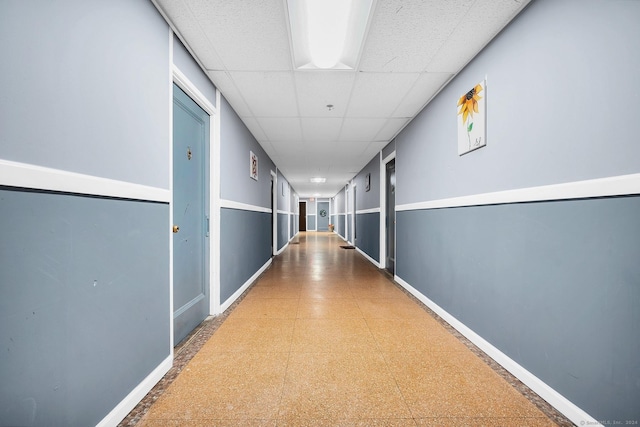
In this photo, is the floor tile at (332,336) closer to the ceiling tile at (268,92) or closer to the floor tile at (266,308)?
the floor tile at (266,308)

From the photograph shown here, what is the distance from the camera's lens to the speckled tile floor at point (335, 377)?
138 centimetres

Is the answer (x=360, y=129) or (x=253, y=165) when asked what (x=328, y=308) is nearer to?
(x=253, y=165)

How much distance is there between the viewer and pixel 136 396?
145 centimetres

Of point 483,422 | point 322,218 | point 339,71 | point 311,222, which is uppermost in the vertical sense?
point 339,71

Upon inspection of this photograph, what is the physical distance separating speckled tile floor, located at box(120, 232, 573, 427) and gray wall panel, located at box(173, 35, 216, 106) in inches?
93.7

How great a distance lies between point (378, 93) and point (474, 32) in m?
1.10

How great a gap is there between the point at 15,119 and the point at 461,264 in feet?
9.92

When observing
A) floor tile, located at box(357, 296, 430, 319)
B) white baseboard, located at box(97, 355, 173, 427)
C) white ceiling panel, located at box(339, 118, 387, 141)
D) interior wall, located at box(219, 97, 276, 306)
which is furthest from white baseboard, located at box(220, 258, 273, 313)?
white ceiling panel, located at box(339, 118, 387, 141)

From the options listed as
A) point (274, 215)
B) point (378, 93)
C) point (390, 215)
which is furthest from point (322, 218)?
point (378, 93)

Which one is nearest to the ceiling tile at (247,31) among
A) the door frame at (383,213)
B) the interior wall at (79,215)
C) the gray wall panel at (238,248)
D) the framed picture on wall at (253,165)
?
the interior wall at (79,215)

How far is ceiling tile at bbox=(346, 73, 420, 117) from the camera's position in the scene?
252 centimetres

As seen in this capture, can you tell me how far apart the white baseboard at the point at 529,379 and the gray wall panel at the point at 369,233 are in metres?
3.21

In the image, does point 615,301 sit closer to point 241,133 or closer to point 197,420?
point 197,420

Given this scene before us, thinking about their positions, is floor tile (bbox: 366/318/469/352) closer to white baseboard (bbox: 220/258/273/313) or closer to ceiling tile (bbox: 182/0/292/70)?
white baseboard (bbox: 220/258/273/313)
